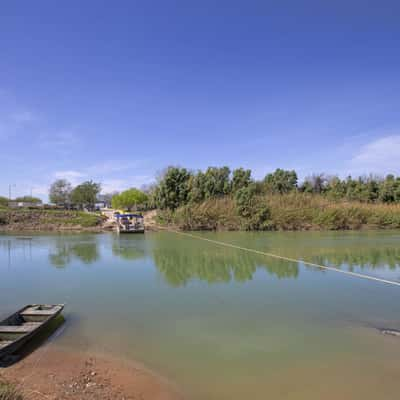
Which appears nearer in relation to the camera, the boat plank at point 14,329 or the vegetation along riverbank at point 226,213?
the boat plank at point 14,329

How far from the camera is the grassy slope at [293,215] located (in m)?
26.2

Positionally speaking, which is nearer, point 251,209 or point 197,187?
point 251,209

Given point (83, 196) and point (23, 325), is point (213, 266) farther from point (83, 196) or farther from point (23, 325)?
point (83, 196)

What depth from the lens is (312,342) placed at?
15.0 feet

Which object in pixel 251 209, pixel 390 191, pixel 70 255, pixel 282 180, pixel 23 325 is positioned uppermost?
pixel 282 180

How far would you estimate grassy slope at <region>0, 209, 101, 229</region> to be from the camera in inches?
1072

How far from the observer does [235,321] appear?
17.5 feet

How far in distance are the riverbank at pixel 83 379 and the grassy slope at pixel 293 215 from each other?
71.6 ft

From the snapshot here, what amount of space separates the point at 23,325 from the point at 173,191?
24133mm

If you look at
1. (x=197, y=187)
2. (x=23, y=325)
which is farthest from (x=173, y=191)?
(x=23, y=325)

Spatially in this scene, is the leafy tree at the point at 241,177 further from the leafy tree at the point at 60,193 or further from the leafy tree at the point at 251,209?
the leafy tree at the point at 60,193

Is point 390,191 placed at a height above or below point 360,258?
above

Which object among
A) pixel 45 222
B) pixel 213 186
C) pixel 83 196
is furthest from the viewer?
pixel 83 196

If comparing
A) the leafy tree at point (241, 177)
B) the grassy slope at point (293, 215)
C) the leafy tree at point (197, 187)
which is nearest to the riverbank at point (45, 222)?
the grassy slope at point (293, 215)
